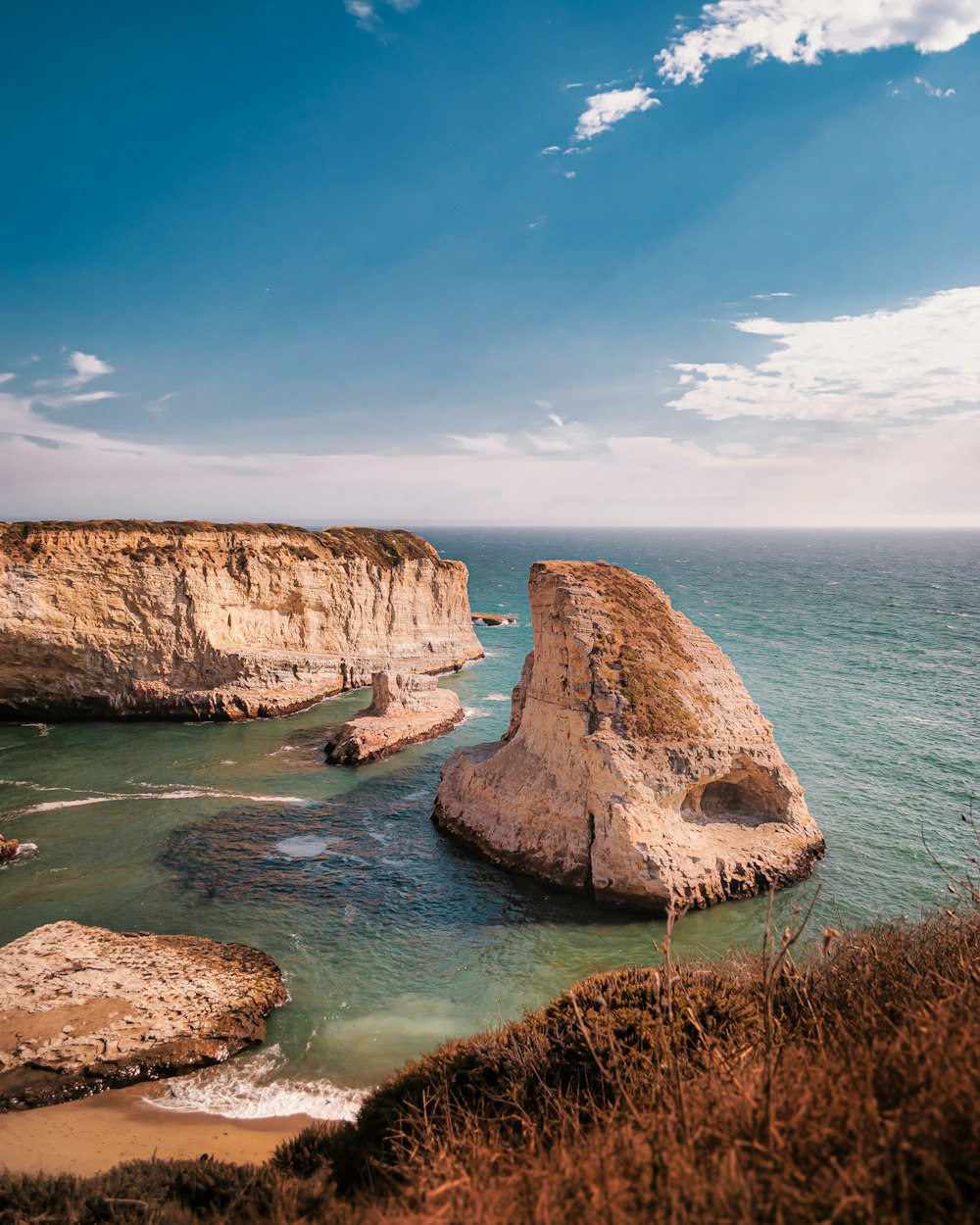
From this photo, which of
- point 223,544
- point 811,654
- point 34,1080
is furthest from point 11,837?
point 811,654

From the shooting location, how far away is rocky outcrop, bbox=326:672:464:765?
32531mm

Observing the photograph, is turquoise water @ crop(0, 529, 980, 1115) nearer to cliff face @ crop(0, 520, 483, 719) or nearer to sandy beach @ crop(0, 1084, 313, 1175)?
sandy beach @ crop(0, 1084, 313, 1175)

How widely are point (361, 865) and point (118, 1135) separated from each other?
10.8m

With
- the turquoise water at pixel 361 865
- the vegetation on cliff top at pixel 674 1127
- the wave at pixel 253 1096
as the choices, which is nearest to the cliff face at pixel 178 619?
the turquoise water at pixel 361 865

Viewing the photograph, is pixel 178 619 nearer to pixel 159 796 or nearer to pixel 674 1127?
pixel 159 796

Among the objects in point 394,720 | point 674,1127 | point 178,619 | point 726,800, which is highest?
point 178,619

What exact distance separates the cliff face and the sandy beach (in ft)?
95.9

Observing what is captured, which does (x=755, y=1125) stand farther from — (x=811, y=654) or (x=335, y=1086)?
(x=811, y=654)

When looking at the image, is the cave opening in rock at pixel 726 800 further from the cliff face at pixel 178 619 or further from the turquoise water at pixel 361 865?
the cliff face at pixel 178 619

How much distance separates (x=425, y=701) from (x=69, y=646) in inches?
796

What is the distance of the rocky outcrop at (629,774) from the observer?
20.1 metres

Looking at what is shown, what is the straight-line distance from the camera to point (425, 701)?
3853cm

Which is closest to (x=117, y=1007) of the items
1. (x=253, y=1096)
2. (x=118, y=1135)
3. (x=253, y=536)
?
(x=118, y=1135)

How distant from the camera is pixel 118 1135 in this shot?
39.2ft
